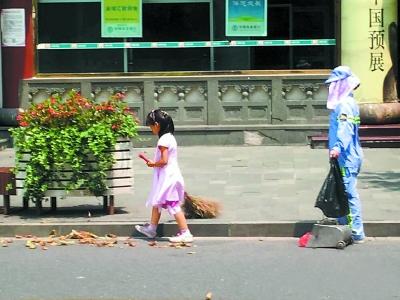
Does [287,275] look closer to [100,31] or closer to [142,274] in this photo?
[142,274]

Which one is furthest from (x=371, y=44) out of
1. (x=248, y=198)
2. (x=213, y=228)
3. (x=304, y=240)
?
(x=304, y=240)

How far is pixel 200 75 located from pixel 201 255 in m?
7.98

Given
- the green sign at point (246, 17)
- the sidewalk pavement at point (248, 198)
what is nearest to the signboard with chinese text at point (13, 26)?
the sidewalk pavement at point (248, 198)

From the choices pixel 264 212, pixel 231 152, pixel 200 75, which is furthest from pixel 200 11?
pixel 264 212

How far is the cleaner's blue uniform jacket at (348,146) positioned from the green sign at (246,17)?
7.53 metres

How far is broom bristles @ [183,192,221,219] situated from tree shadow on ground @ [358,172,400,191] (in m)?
3.01

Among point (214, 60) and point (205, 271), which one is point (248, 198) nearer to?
point (205, 271)

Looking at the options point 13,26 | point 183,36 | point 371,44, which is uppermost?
point 13,26

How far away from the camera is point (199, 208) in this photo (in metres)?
8.84

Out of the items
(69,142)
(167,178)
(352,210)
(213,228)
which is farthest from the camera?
(69,142)

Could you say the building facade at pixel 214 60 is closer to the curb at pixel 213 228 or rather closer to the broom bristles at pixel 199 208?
the broom bristles at pixel 199 208

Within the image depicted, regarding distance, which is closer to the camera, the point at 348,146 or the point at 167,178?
the point at 348,146

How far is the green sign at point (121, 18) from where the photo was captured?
50.4 ft

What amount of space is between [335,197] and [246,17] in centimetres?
817
